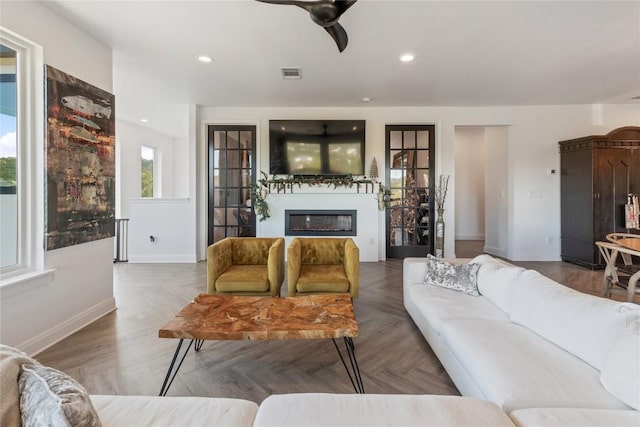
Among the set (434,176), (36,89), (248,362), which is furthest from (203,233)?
(434,176)

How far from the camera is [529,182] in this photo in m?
5.31

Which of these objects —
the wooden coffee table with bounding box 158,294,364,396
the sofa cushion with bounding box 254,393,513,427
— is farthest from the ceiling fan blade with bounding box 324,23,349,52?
the sofa cushion with bounding box 254,393,513,427

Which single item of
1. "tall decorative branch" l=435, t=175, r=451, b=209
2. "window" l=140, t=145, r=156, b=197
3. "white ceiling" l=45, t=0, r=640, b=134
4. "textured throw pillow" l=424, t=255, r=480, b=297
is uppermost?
"white ceiling" l=45, t=0, r=640, b=134

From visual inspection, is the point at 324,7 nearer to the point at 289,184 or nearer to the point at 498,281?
the point at 498,281

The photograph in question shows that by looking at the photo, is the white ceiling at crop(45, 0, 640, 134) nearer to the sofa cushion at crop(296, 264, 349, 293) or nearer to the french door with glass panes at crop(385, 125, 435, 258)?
the french door with glass panes at crop(385, 125, 435, 258)

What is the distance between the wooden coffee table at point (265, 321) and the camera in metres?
1.60

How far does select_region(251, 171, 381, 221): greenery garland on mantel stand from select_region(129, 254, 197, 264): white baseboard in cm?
152

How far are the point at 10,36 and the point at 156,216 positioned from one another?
137 inches

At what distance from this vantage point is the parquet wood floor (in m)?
1.81

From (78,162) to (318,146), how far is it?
3.46 m

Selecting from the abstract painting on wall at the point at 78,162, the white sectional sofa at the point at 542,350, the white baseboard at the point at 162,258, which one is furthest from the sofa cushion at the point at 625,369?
the white baseboard at the point at 162,258

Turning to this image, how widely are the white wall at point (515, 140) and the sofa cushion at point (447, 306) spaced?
9.85 feet

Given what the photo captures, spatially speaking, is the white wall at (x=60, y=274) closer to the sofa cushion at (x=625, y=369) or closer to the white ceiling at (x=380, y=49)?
the white ceiling at (x=380, y=49)

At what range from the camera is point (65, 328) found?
248 centimetres
